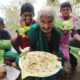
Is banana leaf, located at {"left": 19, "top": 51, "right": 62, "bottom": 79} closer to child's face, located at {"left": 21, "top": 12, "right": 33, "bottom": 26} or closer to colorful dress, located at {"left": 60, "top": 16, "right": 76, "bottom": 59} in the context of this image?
child's face, located at {"left": 21, "top": 12, "right": 33, "bottom": 26}

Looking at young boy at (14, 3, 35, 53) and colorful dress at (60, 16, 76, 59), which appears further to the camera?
colorful dress at (60, 16, 76, 59)

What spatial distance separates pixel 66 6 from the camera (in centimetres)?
277

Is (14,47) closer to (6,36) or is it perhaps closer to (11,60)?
(6,36)

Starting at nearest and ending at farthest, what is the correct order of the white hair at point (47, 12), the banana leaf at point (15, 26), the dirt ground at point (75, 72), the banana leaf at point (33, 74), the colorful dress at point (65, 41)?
the banana leaf at point (33, 74) < the white hair at point (47, 12) < the banana leaf at point (15, 26) < the dirt ground at point (75, 72) < the colorful dress at point (65, 41)

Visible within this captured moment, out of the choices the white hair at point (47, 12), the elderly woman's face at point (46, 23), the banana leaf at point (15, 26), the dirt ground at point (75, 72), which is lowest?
the dirt ground at point (75, 72)

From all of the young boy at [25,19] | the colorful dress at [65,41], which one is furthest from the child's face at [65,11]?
the young boy at [25,19]

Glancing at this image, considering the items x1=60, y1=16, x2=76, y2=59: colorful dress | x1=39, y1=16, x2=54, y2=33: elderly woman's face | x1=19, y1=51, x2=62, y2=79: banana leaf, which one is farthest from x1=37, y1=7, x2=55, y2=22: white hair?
x1=60, y1=16, x2=76, y2=59: colorful dress

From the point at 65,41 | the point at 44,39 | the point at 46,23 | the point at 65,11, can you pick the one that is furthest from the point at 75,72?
the point at 46,23

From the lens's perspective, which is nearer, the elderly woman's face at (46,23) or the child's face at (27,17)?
the elderly woman's face at (46,23)

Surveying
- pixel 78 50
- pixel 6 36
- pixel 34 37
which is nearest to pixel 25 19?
pixel 6 36

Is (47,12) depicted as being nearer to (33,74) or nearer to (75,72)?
(33,74)

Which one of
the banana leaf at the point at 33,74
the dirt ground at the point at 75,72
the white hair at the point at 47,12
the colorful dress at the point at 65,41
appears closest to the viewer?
the banana leaf at the point at 33,74

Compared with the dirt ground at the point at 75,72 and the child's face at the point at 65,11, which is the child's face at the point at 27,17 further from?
the child's face at the point at 65,11

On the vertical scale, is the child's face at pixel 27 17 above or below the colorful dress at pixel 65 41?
above
